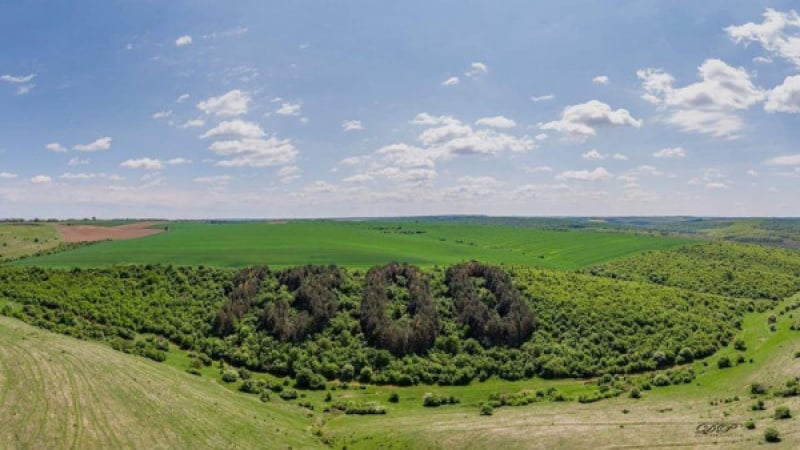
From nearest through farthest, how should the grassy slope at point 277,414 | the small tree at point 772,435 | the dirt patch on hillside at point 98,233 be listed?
the small tree at point 772,435, the grassy slope at point 277,414, the dirt patch on hillside at point 98,233

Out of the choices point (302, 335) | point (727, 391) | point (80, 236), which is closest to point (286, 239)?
point (80, 236)

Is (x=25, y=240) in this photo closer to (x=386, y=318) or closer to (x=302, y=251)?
(x=302, y=251)

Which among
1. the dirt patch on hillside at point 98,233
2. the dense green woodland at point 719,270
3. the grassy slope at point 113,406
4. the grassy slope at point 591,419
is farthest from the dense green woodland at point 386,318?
the dirt patch on hillside at point 98,233

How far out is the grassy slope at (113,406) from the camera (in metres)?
50.7

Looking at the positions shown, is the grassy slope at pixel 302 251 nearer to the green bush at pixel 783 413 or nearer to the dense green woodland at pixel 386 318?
the dense green woodland at pixel 386 318

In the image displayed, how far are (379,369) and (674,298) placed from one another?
70193mm

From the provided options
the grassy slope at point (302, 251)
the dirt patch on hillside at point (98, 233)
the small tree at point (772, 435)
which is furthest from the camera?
the dirt patch on hillside at point (98, 233)

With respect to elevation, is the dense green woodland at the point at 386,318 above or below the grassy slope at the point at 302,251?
below

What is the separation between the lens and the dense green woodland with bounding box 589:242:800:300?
137250 millimetres

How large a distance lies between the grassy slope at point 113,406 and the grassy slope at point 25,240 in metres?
81.2

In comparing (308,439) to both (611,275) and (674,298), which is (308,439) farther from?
(611,275)

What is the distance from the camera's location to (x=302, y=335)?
313 feet

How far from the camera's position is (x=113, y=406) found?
57344 mm

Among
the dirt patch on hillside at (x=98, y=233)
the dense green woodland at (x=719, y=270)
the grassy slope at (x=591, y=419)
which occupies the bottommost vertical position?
the grassy slope at (x=591, y=419)
